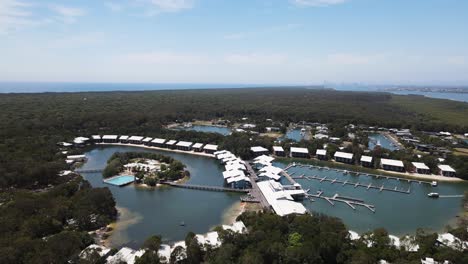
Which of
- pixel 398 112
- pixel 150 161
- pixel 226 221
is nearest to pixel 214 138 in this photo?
pixel 150 161

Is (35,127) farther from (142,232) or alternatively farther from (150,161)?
(142,232)

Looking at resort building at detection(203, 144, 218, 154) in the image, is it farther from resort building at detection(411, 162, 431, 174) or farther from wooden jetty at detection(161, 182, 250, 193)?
resort building at detection(411, 162, 431, 174)

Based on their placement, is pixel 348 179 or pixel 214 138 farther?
pixel 214 138

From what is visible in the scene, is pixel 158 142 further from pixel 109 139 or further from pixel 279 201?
pixel 279 201

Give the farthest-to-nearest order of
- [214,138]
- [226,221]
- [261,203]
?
1. [214,138]
2. [261,203]
3. [226,221]

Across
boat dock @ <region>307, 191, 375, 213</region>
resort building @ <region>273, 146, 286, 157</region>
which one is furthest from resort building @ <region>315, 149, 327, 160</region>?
boat dock @ <region>307, 191, 375, 213</region>
